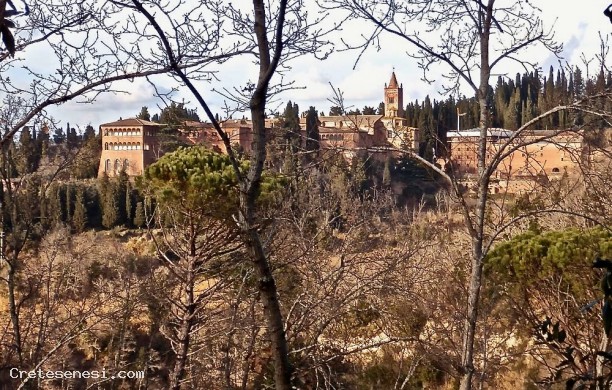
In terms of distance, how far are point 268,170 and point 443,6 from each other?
4.59ft

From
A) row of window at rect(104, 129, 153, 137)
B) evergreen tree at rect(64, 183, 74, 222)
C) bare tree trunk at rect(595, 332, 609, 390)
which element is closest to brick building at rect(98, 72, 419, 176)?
bare tree trunk at rect(595, 332, 609, 390)

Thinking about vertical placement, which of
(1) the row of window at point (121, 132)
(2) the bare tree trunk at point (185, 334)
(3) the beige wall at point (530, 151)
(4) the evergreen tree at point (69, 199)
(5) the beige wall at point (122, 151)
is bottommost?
(2) the bare tree trunk at point (185, 334)

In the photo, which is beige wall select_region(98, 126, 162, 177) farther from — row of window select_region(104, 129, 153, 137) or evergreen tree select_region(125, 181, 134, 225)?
evergreen tree select_region(125, 181, 134, 225)

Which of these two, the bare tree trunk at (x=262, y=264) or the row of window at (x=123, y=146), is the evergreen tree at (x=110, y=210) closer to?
the row of window at (x=123, y=146)

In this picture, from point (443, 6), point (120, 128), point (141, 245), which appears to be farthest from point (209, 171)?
point (120, 128)

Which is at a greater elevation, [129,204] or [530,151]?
[530,151]

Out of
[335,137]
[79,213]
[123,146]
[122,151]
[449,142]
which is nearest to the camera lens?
[449,142]

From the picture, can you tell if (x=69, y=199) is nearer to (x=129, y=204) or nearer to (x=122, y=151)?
(x=129, y=204)

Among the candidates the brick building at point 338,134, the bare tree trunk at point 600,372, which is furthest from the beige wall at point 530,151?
the bare tree trunk at point 600,372

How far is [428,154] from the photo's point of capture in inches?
190

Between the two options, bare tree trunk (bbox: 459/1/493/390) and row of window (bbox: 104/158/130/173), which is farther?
row of window (bbox: 104/158/130/173)

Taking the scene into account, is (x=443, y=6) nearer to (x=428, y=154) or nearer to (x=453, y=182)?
(x=453, y=182)

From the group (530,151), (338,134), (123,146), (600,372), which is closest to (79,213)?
(123,146)

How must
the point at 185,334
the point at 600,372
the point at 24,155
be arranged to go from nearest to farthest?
the point at 600,372 < the point at 24,155 < the point at 185,334
